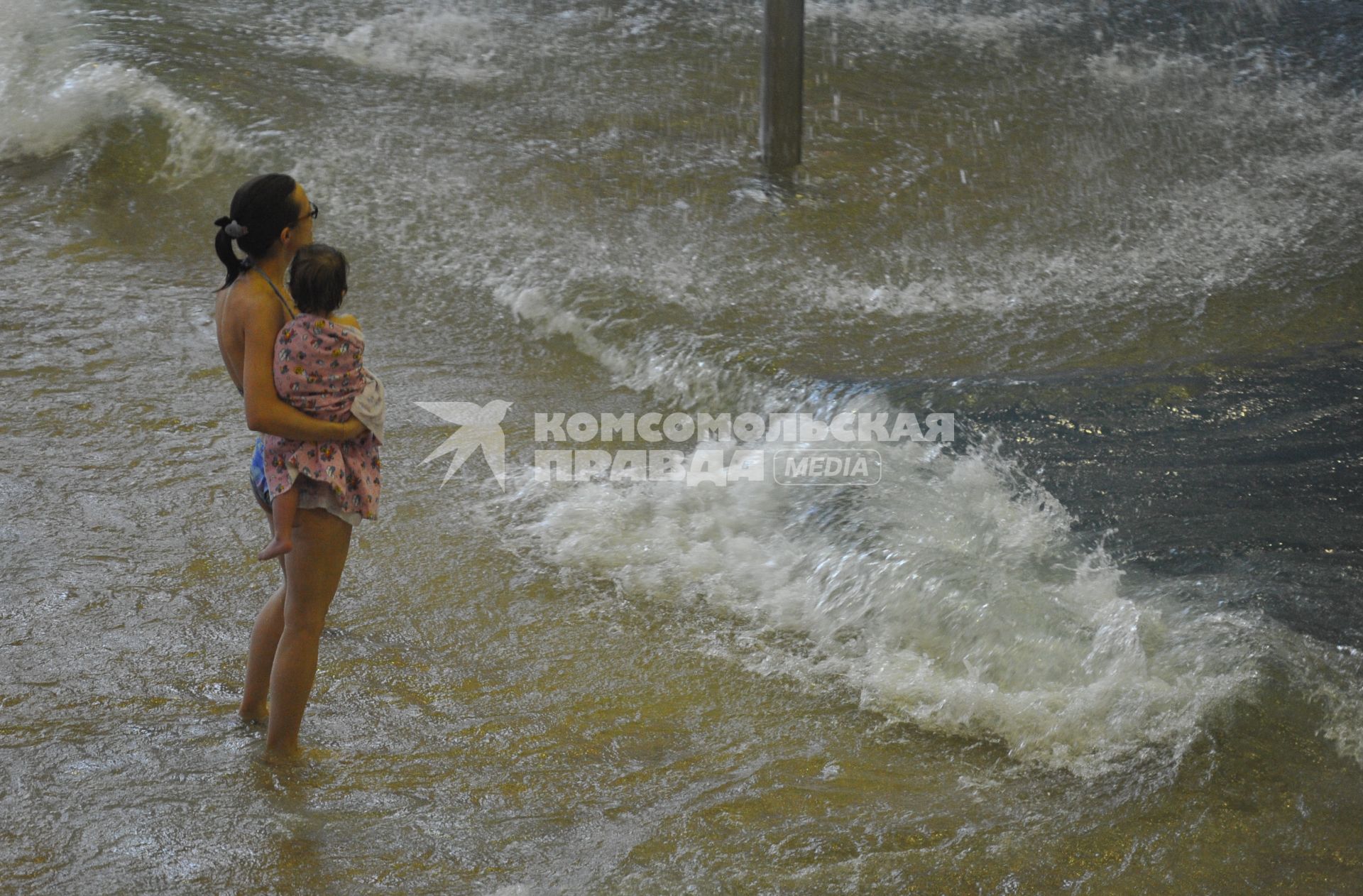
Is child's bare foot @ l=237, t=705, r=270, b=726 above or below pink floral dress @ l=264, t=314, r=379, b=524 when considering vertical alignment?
below

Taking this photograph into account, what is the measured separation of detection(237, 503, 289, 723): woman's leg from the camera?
2.29m

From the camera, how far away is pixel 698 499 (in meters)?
3.62

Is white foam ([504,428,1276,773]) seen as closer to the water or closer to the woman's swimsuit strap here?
the water

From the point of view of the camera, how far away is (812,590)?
313cm

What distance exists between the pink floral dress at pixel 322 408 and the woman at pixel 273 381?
0.7 inches

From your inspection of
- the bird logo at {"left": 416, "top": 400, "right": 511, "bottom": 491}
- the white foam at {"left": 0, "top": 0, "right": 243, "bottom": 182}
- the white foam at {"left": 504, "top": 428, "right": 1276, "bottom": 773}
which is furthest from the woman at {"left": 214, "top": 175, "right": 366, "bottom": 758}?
the white foam at {"left": 0, "top": 0, "right": 243, "bottom": 182}

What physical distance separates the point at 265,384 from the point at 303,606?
0.45 meters

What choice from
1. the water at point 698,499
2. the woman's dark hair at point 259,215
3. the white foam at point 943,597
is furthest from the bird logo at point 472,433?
the woman's dark hair at point 259,215

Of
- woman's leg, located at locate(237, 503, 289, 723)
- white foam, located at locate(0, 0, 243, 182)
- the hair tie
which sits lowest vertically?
woman's leg, located at locate(237, 503, 289, 723)

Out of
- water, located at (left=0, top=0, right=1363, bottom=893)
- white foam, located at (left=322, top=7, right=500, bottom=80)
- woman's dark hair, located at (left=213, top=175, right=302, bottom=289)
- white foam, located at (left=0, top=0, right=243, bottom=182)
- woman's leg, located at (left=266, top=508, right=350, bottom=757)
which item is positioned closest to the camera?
woman's dark hair, located at (left=213, top=175, right=302, bottom=289)

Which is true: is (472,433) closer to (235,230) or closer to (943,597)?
(943,597)

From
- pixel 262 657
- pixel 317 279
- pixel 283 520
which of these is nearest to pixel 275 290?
pixel 317 279

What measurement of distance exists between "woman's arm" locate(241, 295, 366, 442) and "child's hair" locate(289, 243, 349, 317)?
5 centimetres

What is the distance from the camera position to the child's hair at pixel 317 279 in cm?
196
